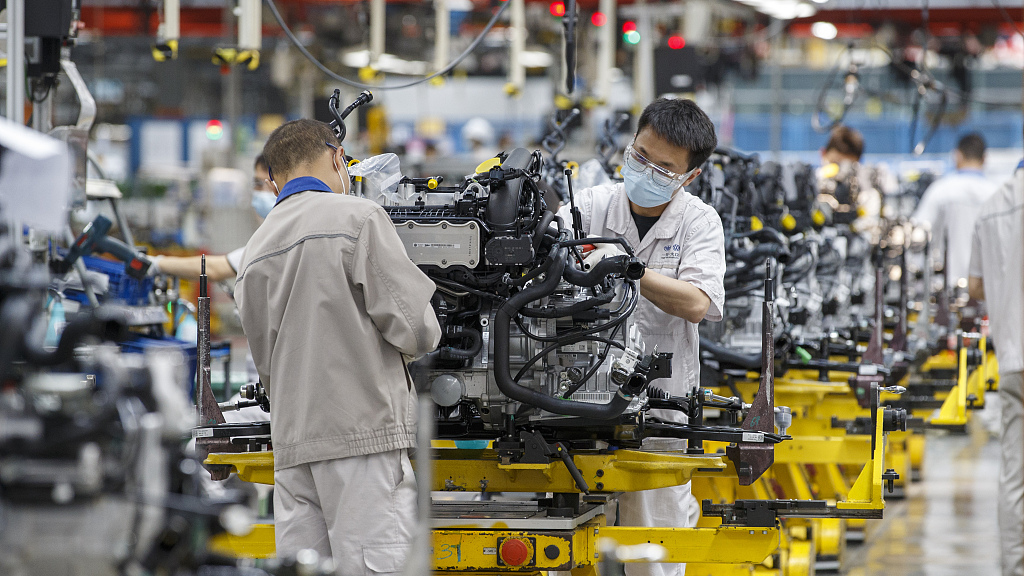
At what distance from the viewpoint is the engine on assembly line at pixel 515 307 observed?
277 centimetres

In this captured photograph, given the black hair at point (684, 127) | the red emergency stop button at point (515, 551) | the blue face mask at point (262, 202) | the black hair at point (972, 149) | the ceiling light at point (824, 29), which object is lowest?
the red emergency stop button at point (515, 551)

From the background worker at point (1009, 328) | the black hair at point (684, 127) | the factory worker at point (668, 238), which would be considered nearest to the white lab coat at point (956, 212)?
the background worker at point (1009, 328)

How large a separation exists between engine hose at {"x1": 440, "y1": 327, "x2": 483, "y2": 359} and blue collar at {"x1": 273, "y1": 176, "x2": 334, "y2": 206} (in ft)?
1.57

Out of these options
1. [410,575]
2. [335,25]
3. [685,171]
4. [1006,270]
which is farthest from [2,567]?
[335,25]

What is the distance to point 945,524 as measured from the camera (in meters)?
6.59

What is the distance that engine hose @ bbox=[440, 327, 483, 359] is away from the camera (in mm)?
2809

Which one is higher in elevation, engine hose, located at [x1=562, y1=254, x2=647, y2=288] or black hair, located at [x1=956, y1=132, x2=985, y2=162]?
black hair, located at [x1=956, y1=132, x2=985, y2=162]

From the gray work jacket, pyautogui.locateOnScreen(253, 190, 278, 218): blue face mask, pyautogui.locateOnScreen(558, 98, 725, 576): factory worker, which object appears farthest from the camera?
pyautogui.locateOnScreen(253, 190, 278, 218): blue face mask

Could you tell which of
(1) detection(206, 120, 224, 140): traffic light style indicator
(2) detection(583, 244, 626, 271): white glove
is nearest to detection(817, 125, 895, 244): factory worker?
(2) detection(583, 244, 626, 271): white glove

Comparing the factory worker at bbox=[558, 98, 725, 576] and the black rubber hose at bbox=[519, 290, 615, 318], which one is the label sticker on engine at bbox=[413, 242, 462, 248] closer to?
the black rubber hose at bbox=[519, 290, 615, 318]

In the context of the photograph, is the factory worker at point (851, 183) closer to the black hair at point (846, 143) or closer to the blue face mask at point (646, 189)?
the black hair at point (846, 143)

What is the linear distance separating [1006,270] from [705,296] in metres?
1.92

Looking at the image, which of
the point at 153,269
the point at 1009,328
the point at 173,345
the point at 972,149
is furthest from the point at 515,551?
the point at 972,149

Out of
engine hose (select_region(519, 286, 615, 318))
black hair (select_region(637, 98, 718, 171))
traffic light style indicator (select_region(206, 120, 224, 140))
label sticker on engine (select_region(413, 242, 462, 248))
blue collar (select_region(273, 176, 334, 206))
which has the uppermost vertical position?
traffic light style indicator (select_region(206, 120, 224, 140))
